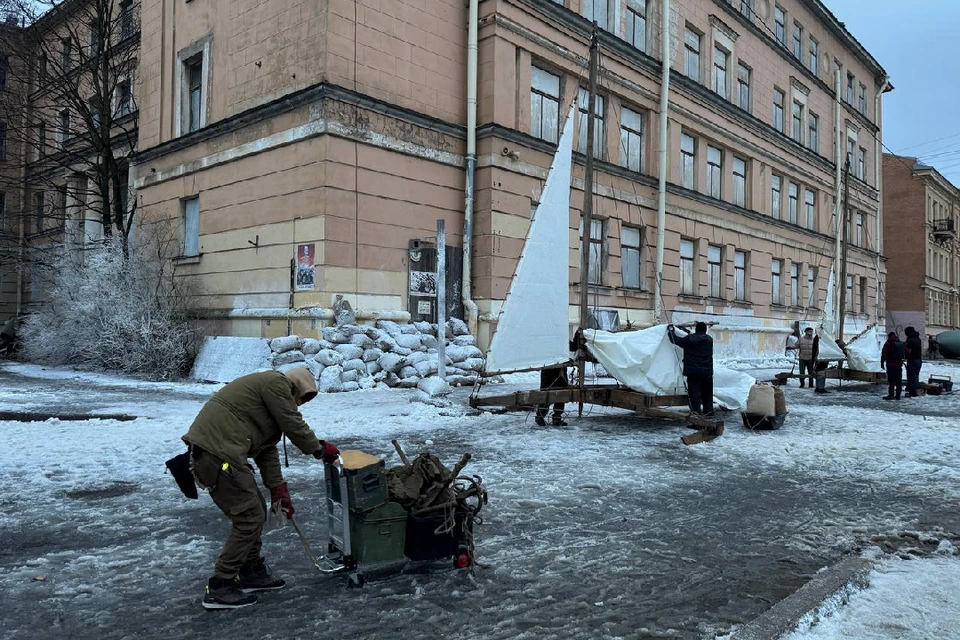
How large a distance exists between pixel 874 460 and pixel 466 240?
1068 centimetres

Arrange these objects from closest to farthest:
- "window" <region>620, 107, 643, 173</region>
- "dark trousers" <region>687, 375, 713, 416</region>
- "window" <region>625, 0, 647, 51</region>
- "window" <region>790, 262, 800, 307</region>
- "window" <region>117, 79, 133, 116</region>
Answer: "dark trousers" <region>687, 375, 713, 416</region>, "window" <region>620, 107, 643, 173</region>, "window" <region>625, 0, 647, 51</region>, "window" <region>117, 79, 133, 116</region>, "window" <region>790, 262, 800, 307</region>

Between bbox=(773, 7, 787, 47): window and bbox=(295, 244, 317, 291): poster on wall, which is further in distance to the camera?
bbox=(773, 7, 787, 47): window

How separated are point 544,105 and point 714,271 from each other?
10.3 metres

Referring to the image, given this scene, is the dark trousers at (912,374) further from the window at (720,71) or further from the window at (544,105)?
the window at (720,71)

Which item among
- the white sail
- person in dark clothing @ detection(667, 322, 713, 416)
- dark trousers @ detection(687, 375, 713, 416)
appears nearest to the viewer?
the white sail

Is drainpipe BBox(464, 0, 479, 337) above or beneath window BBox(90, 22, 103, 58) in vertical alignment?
beneath

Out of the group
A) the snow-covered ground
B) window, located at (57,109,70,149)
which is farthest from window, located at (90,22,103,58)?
the snow-covered ground

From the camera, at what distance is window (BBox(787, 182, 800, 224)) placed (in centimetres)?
3059

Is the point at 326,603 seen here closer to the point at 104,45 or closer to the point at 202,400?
the point at 202,400

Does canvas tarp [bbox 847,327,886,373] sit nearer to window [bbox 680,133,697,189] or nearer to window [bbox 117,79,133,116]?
window [bbox 680,133,697,189]

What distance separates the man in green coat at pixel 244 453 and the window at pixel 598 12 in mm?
18380

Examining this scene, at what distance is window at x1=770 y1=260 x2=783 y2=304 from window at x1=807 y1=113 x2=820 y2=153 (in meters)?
6.23

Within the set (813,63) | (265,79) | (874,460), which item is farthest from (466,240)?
(813,63)

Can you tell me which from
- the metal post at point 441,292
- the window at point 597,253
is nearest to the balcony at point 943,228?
the window at point 597,253
